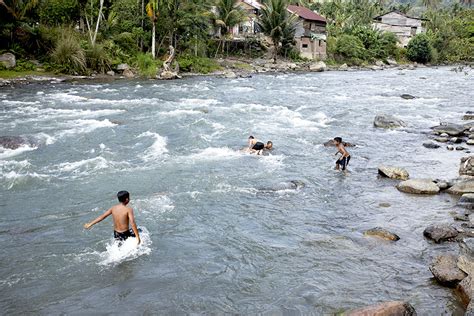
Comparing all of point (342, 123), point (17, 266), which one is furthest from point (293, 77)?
point (17, 266)

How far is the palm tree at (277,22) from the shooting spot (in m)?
54.2

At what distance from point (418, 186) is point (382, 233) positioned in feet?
11.9

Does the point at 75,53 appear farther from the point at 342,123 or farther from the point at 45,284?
the point at 45,284

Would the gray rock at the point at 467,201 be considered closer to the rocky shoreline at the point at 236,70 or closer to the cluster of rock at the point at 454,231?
the cluster of rock at the point at 454,231

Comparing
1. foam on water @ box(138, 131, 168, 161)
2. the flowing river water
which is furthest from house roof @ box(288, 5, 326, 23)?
foam on water @ box(138, 131, 168, 161)

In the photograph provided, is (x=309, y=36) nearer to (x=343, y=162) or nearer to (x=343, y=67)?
(x=343, y=67)

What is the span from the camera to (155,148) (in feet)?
56.6

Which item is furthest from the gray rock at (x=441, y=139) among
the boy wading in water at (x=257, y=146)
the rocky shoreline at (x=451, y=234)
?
the boy wading in water at (x=257, y=146)

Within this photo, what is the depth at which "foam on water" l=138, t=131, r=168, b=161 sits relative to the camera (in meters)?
16.2

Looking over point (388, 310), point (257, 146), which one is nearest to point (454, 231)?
point (388, 310)

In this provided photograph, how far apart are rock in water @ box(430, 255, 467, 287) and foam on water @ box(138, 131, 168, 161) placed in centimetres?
1010

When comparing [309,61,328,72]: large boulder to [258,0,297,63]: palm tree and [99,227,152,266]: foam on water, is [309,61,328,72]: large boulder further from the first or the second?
[99,227,152,266]: foam on water

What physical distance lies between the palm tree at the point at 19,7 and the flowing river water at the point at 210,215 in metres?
13.9

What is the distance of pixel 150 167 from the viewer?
14883mm
